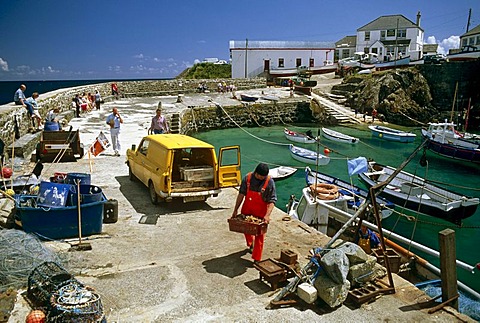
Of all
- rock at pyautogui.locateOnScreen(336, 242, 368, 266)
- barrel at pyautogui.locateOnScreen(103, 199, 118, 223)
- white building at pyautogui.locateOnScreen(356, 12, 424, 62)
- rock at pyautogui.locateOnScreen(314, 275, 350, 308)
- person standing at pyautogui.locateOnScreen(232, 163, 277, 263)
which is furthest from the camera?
white building at pyautogui.locateOnScreen(356, 12, 424, 62)

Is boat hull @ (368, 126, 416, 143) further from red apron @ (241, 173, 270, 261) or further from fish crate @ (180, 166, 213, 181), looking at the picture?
red apron @ (241, 173, 270, 261)

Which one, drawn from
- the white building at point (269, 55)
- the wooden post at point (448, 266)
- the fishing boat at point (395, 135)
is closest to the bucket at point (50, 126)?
the wooden post at point (448, 266)

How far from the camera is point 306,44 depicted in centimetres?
6394

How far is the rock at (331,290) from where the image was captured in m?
5.98

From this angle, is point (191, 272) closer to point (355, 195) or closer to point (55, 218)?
point (55, 218)

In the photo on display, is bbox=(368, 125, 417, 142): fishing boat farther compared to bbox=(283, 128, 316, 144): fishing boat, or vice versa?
bbox=(368, 125, 417, 142): fishing boat

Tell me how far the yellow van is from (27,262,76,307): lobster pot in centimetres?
401

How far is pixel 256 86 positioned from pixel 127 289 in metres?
47.2

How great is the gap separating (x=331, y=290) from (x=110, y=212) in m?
5.46

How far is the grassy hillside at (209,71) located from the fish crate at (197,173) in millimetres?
57509

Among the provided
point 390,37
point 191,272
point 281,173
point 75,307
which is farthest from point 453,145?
point 390,37

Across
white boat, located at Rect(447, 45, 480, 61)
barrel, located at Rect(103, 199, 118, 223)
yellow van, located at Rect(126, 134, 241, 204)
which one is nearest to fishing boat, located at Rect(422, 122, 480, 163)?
yellow van, located at Rect(126, 134, 241, 204)

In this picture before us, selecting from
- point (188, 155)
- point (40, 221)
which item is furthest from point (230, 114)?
point (40, 221)

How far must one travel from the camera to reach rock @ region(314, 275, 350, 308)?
19.6 feet
